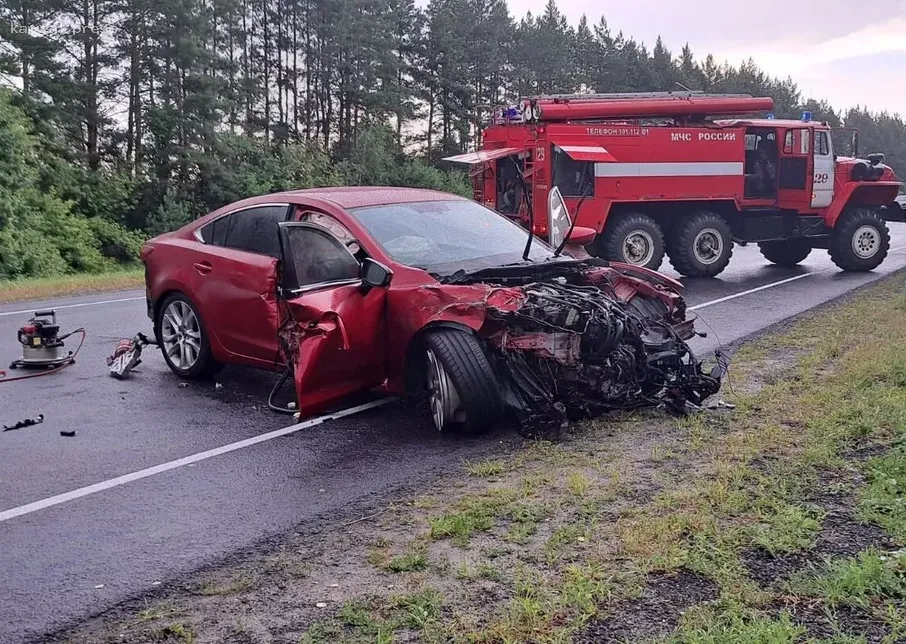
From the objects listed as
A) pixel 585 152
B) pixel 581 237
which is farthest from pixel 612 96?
pixel 581 237

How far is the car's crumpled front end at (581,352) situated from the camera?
18.5 ft

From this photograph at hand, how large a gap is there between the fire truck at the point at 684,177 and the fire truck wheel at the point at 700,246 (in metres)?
0.02

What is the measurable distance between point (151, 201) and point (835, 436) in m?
29.5

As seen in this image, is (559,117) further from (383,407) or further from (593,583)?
(593,583)

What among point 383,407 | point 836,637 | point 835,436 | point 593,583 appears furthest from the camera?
point 383,407

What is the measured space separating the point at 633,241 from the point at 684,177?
4.62ft

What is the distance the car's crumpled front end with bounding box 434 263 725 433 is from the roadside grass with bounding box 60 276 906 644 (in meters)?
0.22

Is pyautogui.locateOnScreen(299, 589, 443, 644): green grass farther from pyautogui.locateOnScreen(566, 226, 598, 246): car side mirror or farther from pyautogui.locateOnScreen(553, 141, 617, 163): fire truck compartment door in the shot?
pyautogui.locateOnScreen(553, 141, 617, 163): fire truck compartment door

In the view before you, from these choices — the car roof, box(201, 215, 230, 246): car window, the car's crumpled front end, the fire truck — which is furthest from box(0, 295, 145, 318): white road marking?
the car's crumpled front end

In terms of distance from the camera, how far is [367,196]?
23.3 feet

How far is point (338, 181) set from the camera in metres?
37.0

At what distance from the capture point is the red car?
224 inches

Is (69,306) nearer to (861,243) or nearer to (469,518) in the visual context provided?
(469,518)

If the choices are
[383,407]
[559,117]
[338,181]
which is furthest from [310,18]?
[383,407]
